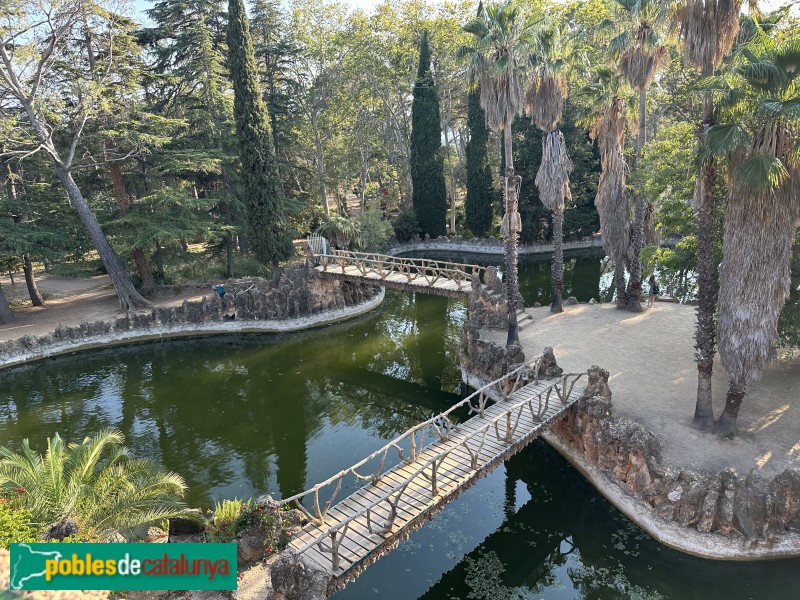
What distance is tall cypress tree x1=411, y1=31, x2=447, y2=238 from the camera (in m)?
43.7

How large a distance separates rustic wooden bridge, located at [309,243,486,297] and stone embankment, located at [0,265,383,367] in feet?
3.93

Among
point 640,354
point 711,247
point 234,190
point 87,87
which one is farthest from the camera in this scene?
point 234,190

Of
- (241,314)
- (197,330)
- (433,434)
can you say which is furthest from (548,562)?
(197,330)

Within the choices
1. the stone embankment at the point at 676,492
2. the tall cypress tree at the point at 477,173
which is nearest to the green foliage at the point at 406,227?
the tall cypress tree at the point at 477,173

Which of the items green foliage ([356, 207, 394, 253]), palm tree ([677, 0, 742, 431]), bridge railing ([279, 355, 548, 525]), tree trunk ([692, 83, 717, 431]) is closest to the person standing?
bridge railing ([279, 355, 548, 525])

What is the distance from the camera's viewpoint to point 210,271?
37000mm

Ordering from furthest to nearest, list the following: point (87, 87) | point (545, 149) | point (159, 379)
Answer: point (87, 87), point (159, 379), point (545, 149)

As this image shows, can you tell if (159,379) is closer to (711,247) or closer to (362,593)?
(362,593)

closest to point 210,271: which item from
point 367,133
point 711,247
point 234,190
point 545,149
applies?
Answer: point 234,190

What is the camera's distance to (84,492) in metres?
10.6

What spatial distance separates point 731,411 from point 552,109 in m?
13.4

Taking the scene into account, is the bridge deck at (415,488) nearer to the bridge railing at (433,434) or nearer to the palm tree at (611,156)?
the bridge railing at (433,434)

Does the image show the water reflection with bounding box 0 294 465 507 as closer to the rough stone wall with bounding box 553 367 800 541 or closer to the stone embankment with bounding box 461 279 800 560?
the stone embankment with bounding box 461 279 800 560

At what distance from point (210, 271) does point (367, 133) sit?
18785 mm
